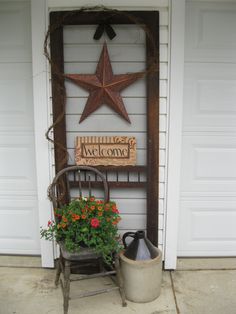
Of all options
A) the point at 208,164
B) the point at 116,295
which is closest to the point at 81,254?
the point at 116,295

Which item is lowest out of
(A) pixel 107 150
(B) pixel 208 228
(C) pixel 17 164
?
(B) pixel 208 228

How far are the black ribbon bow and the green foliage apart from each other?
3.73 ft

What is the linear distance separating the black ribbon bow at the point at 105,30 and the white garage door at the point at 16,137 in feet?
1.79

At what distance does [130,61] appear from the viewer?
245 cm

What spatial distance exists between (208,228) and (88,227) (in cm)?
110

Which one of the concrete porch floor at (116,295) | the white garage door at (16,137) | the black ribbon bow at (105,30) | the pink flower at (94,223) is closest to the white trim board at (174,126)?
the concrete porch floor at (116,295)

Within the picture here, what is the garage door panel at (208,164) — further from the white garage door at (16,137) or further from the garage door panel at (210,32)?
the white garage door at (16,137)

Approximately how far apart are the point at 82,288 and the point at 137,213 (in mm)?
682

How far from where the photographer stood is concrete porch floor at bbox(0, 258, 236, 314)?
7.52 ft

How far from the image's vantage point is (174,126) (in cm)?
250

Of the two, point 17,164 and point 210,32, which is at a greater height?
point 210,32

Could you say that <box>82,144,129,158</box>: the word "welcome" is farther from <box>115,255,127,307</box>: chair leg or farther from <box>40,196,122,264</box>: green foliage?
<box>115,255,127,307</box>: chair leg

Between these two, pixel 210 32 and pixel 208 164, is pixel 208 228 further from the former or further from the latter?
pixel 210 32

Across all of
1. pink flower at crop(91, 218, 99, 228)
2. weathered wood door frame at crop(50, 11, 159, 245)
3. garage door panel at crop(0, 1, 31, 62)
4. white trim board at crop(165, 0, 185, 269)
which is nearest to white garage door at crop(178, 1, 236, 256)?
white trim board at crop(165, 0, 185, 269)
